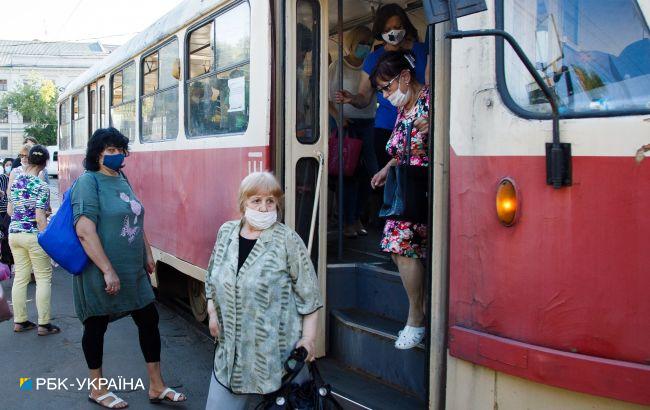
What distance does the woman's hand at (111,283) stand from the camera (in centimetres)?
385

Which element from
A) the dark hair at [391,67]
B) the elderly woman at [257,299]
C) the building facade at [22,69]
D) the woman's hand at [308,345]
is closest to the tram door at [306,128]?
the dark hair at [391,67]

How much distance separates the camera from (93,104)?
9.20m

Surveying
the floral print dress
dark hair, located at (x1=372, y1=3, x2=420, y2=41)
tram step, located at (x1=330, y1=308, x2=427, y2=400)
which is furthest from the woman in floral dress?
dark hair, located at (x1=372, y1=3, x2=420, y2=41)

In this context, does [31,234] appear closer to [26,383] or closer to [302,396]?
[26,383]

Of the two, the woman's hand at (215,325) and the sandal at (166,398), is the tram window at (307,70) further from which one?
the sandal at (166,398)

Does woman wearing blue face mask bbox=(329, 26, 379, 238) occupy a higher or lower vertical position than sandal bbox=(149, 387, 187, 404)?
higher

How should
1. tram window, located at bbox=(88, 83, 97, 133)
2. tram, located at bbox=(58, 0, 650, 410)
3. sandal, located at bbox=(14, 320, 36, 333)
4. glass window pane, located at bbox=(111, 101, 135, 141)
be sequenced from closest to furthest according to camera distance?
1. tram, located at bbox=(58, 0, 650, 410)
2. sandal, located at bbox=(14, 320, 36, 333)
3. glass window pane, located at bbox=(111, 101, 135, 141)
4. tram window, located at bbox=(88, 83, 97, 133)

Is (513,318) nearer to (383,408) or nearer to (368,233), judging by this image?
(383,408)

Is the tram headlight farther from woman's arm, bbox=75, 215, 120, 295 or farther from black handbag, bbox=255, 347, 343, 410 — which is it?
woman's arm, bbox=75, 215, 120, 295

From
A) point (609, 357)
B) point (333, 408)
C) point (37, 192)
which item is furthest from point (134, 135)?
point (609, 357)

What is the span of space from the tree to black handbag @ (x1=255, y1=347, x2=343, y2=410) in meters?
52.3

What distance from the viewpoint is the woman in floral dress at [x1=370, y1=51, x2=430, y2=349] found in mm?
3463

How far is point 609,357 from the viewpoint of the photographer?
87.0 inches

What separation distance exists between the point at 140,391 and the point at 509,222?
3087 mm
